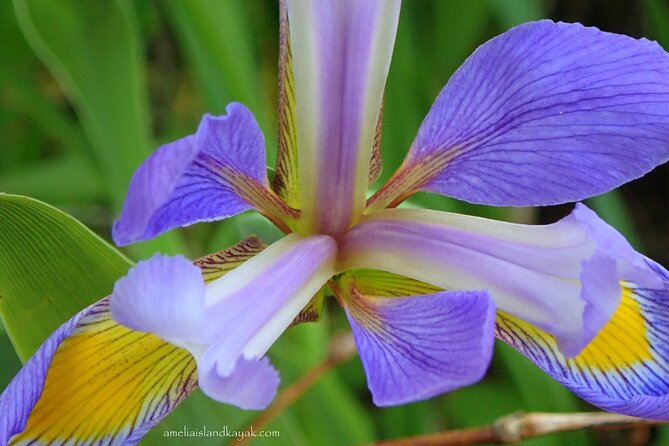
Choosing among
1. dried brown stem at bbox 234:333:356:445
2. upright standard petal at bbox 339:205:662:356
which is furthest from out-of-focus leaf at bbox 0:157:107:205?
upright standard petal at bbox 339:205:662:356

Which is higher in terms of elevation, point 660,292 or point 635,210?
point 660,292

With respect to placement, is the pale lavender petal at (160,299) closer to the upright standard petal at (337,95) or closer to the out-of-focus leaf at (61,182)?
the upright standard petal at (337,95)

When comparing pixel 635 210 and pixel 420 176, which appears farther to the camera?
pixel 635 210

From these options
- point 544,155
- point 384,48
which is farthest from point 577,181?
point 384,48

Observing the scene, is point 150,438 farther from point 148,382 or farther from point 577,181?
point 577,181

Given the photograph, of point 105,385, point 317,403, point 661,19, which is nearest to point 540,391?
point 317,403

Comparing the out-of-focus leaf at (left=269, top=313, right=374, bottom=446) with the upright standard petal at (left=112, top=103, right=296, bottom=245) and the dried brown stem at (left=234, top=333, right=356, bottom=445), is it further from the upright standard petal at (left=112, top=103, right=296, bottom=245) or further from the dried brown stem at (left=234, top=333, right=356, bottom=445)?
the upright standard petal at (left=112, top=103, right=296, bottom=245)
